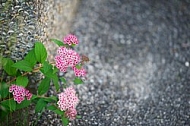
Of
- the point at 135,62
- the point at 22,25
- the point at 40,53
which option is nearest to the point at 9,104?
the point at 40,53

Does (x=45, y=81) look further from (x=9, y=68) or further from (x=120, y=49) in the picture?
(x=120, y=49)

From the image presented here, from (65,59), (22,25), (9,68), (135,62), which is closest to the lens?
(65,59)

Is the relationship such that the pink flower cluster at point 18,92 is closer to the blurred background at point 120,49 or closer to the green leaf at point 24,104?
the green leaf at point 24,104

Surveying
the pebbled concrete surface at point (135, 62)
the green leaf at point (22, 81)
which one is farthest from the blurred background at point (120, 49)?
the green leaf at point (22, 81)

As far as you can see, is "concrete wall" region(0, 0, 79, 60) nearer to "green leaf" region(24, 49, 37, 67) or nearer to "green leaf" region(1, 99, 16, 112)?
"green leaf" region(24, 49, 37, 67)

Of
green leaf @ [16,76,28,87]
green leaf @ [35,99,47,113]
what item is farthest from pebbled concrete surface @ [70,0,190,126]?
green leaf @ [16,76,28,87]
